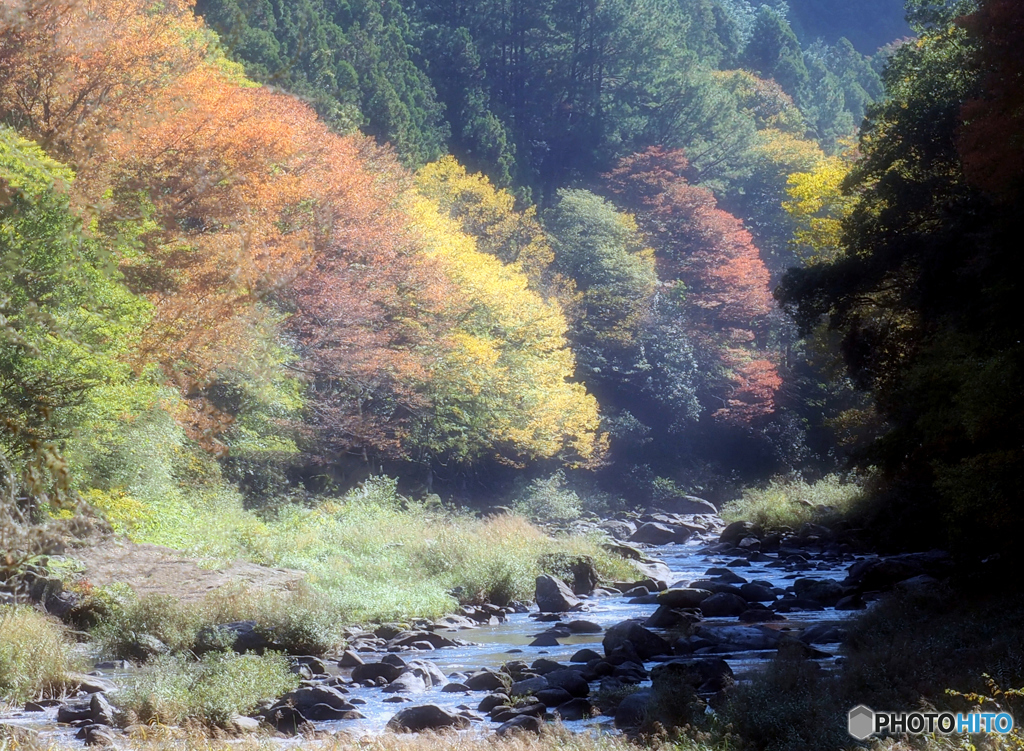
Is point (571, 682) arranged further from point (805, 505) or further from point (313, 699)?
point (805, 505)

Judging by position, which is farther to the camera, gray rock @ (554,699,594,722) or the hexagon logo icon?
gray rock @ (554,699,594,722)

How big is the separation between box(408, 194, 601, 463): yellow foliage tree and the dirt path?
13866 millimetres

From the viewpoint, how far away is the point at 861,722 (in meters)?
7.68

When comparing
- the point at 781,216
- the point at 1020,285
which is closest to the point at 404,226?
the point at 1020,285

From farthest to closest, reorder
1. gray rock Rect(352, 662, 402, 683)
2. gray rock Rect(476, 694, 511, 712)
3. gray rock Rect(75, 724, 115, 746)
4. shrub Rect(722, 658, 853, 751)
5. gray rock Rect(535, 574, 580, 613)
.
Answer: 1. gray rock Rect(535, 574, 580, 613)
2. gray rock Rect(352, 662, 402, 683)
3. gray rock Rect(476, 694, 511, 712)
4. gray rock Rect(75, 724, 115, 746)
5. shrub Rect(722, 658, 853, 751)

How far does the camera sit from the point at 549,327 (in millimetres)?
36719

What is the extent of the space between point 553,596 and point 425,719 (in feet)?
27.4

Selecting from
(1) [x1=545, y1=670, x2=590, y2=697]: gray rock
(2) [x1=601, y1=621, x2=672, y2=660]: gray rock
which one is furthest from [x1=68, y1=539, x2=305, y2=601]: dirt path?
(1) [x1=545, y1=670, x2=590, y2=697]: gray rock

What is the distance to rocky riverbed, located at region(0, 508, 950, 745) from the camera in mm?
10234

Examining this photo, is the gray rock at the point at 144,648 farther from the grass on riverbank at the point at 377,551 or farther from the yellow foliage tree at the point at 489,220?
the yellow foliage tree at the point at 489,220

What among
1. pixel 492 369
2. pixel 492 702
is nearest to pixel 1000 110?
pixel 492 702

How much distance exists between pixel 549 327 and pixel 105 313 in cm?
2157

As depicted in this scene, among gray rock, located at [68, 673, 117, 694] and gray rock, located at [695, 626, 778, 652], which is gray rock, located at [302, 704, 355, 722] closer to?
gray rock, located at [68, 673, 117, 694]

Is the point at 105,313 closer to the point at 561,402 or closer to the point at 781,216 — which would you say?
the point at 561,402
